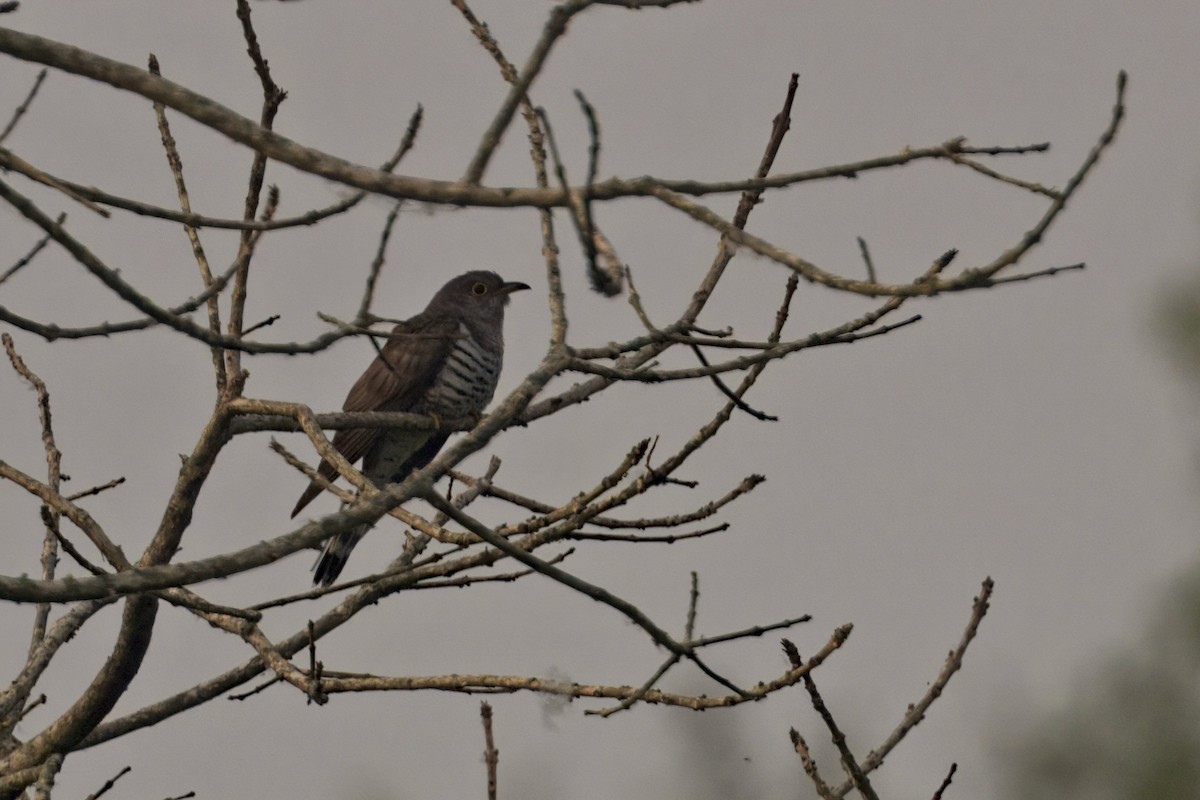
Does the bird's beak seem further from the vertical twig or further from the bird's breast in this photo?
the vertical twig

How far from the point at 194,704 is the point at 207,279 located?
1.28 metres

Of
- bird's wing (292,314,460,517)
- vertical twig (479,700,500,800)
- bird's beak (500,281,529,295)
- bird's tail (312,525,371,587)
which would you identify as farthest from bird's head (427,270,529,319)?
vertical twig (479,700,500,800)

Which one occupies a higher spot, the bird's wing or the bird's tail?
the bird's wing

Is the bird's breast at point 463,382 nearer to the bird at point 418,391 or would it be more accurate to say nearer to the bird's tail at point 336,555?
the bird at point 418,391

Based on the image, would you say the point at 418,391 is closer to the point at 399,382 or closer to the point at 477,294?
the point at 399,382


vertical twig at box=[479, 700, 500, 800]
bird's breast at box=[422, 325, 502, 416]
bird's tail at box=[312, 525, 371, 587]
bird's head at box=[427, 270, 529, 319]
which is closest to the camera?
vertical twig at box=[479, 700, 500, 800]

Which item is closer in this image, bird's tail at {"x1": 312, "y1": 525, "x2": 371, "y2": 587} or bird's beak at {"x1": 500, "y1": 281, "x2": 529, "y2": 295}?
bird's tail at {"x1": 312, "y1": 525, "x2": 371, "y2": 587}

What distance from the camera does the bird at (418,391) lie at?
7.94 meters

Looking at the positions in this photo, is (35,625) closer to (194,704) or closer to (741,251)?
(194,704)

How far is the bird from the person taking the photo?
7941 millimetres

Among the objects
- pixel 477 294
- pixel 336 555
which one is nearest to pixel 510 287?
pixel 477 294

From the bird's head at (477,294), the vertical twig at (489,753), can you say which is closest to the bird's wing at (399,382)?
the bird's head at (477,294)

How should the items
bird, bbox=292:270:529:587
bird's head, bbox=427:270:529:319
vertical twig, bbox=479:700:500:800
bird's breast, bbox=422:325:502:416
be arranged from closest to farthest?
1. vertical twig, bbox=479:700:500:800
2. bird, bbox=292:270:529:587
3. bird's breast, bbox=422:325:502:416
4. bird's head, bbox=427:270:529:319

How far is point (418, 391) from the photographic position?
827 centimetres
